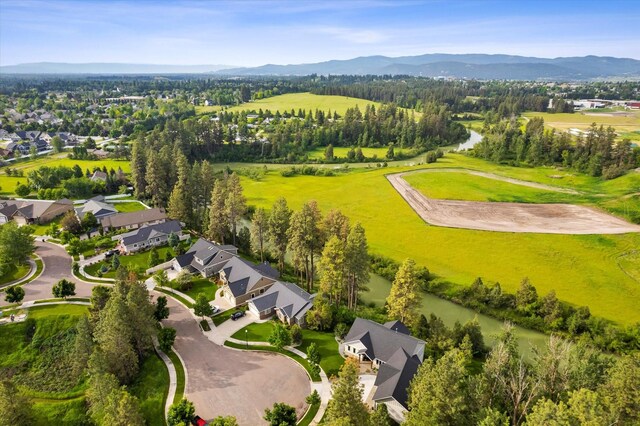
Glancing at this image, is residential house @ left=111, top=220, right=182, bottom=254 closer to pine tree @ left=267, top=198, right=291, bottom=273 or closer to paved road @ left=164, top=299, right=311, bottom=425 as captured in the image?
pine tree @ left=267, top=198, right=291, bottom=273

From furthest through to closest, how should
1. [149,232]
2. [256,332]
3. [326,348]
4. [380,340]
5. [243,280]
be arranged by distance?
1. [149,232]
2. [243,280]
3. [256,332]
4. [326,348]
5. [380,340]

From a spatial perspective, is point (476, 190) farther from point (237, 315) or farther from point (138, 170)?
point (138, 170)

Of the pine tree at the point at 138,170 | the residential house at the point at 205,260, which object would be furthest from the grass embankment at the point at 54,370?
the pine tree at the point at 138,170

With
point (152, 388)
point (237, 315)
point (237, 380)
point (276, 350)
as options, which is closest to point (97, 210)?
point (237, 315)

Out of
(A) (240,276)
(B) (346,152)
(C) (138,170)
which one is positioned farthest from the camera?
(B) (346,152)

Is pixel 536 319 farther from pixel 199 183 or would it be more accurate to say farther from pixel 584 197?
pixel 199 183
